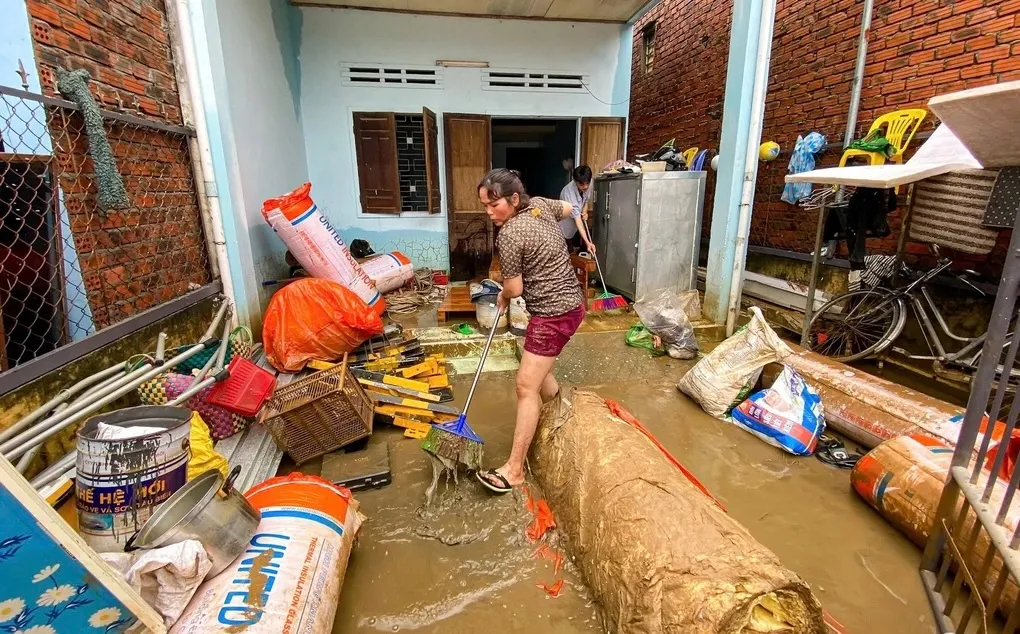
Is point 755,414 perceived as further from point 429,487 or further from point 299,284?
point 299,284

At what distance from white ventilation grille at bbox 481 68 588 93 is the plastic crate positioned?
5.36m

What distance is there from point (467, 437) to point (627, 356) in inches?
93.6

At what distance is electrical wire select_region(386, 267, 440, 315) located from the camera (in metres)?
5.36

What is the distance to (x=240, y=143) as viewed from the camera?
3.97m

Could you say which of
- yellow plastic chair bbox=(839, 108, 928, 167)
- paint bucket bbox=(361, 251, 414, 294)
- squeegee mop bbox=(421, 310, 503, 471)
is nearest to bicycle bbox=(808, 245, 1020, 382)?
yellow plastic chair bbox=(839, 108, 928, 167)

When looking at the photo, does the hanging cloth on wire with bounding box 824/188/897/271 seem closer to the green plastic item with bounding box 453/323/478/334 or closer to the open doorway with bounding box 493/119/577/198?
the green plastic item with bounding box 453/323/478/334

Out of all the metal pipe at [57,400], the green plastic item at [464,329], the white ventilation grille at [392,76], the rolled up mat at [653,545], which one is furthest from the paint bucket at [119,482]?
the white ventilation grille at [392,76]

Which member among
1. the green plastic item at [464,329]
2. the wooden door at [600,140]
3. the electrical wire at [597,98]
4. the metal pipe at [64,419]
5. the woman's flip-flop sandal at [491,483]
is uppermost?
the electrical wire at [597,98]

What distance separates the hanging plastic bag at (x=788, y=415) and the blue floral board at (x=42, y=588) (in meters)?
3.37

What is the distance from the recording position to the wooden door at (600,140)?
23.0 feet

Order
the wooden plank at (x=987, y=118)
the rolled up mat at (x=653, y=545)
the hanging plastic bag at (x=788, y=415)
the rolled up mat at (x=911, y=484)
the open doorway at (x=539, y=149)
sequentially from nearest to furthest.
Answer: the rolled up mat at (x=653, y=545), the wooden plank at (x=987, y=118), the rolled up mat at (x=911, y=484), the hanging plastic bag at (x=788, y=415), the open doorway at (x=539, y=149)

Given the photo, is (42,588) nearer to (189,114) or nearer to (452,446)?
(452,446)

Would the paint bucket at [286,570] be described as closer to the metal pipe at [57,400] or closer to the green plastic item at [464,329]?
the metal pipe at [57,400]

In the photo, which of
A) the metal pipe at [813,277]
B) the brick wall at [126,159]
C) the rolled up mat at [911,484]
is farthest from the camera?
the metal pipe at [813,277]
